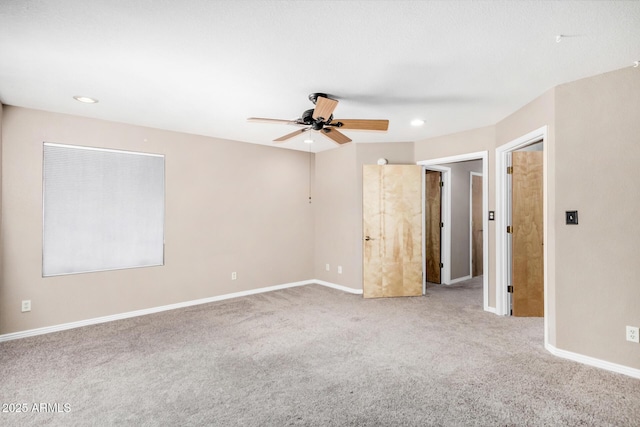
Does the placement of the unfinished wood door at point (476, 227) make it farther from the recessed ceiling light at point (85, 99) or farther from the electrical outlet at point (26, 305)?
the electrical outlet at point (26, 305)

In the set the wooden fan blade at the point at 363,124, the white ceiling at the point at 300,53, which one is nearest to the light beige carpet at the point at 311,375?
the wooden fan blade at the point at 363,124

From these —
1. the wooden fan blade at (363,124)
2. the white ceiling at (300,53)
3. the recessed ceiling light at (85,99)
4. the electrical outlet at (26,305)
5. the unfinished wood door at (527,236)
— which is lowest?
the electrical outlet at (26,305)

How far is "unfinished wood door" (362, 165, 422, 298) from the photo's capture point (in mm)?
5109

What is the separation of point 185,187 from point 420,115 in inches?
130

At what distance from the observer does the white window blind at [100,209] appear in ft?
12.2

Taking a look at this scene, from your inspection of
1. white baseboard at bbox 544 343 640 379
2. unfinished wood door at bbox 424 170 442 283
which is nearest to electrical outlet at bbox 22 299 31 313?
white baseboard at bbox 544 343 640 379

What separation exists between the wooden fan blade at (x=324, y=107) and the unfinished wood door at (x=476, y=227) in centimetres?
473

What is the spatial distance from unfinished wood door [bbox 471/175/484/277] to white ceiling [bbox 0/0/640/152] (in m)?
3.13

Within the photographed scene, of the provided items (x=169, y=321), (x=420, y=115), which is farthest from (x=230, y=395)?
(x=420, y=115)

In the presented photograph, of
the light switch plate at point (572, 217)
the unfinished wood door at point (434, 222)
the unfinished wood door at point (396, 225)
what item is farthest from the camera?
the unfinished wood door at point (434, 222)

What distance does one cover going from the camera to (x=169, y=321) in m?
3.98

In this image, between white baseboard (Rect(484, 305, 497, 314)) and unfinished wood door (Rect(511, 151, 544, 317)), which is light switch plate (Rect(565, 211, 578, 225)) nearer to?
unfinished wood door (Rect(511, 151, 544, 317))

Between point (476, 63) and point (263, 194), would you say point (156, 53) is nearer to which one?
point (476, 63)

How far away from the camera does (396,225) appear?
512 centimetres
